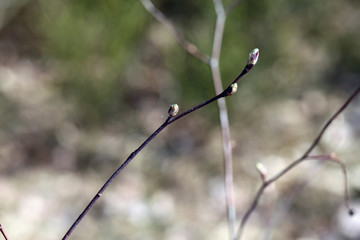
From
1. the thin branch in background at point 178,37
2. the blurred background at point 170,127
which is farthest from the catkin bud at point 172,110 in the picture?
the blurred background at point 170,127

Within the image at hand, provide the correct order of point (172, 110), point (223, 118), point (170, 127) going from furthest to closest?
1. point (170, 127)
2. point (223, 118)
3. point (172, 110)

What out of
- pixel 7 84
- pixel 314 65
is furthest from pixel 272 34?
pixel 7 84

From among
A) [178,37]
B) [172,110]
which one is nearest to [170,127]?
[178,37]

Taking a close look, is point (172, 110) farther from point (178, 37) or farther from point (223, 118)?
point (178, 37)

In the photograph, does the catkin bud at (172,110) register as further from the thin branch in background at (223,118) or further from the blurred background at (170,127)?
the blurred background at (170,127)

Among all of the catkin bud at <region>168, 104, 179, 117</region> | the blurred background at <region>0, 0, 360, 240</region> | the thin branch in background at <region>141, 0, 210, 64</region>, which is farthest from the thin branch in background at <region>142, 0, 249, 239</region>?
the blurred background at <region>0, 0, 360, 240</region>

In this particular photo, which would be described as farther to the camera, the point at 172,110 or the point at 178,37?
the point at 178,37

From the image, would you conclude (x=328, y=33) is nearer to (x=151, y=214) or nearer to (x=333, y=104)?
(x=333, y=104)

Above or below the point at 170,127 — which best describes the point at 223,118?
below
